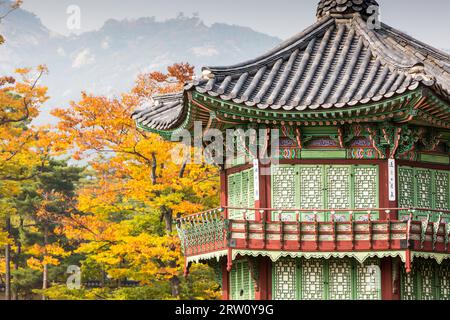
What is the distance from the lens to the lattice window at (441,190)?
2728 cm

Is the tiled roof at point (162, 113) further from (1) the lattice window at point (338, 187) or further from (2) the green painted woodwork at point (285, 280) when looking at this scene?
(2) the green painted woodwork at point (285, 280)

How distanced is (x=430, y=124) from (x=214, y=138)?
265 inches

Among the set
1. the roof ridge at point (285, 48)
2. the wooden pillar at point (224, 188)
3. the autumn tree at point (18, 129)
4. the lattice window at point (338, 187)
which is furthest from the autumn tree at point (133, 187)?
the lattice window at point (338, 187)

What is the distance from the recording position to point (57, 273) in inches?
2094

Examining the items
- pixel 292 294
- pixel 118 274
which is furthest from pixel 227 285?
pixel 118 274

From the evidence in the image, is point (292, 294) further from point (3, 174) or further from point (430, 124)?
point (3, 174)

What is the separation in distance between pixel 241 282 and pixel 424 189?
6092 millimetres

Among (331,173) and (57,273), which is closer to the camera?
(331,173)

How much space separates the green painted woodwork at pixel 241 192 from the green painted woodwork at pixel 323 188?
1043 millimetres

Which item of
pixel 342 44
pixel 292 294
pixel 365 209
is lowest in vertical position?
pixel 292 294

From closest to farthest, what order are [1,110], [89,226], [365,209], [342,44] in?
[365,209], [342,44], [89,226], [1,110]

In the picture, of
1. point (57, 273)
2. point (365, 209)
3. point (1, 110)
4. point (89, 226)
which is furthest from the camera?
point (57, 273)

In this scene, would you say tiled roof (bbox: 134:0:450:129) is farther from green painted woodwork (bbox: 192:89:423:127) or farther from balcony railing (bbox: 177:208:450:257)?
balcony railing (bbox: 177:208:450:257)

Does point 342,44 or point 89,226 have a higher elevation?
point 342,44
